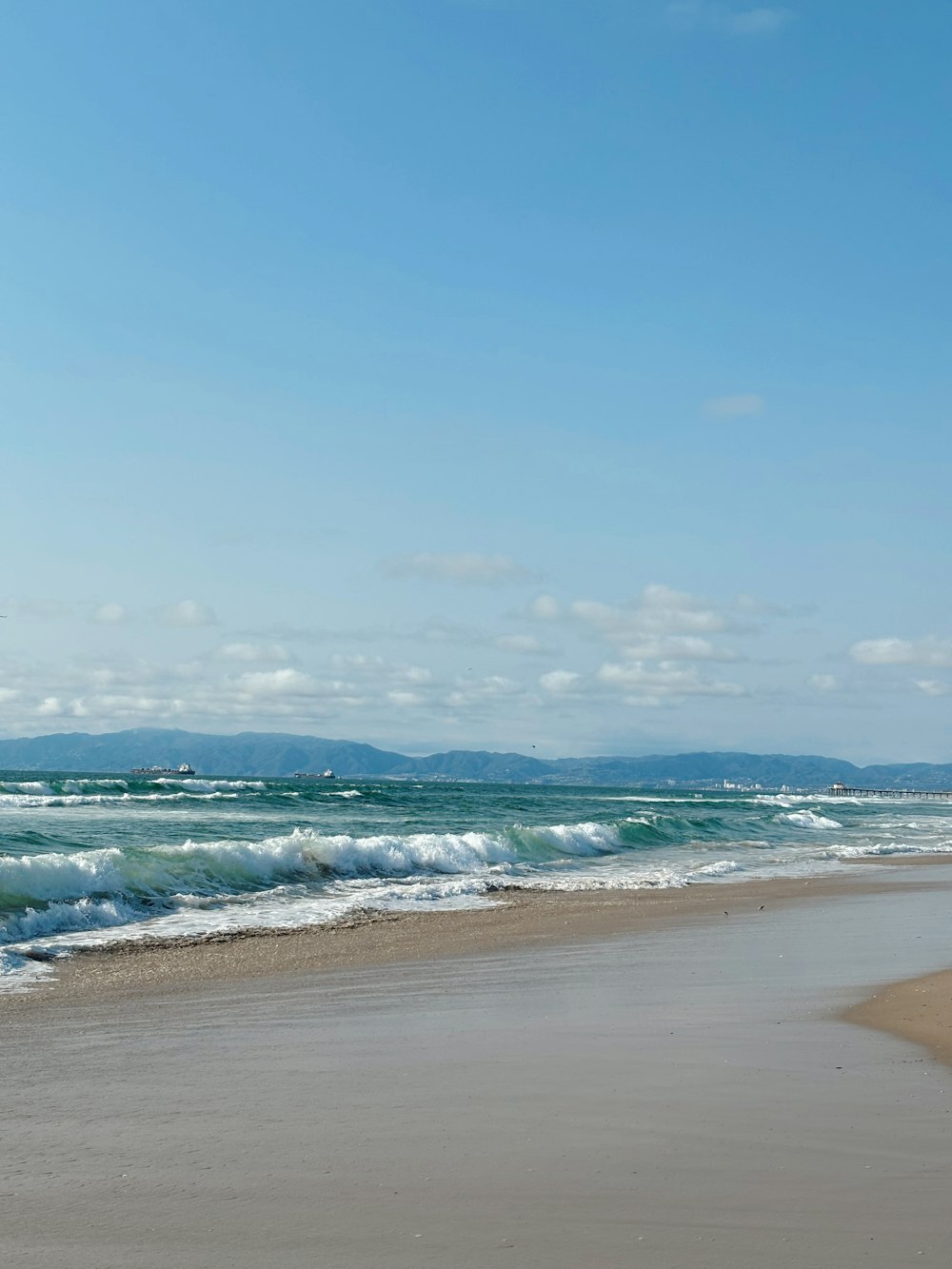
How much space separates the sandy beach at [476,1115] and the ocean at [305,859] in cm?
349

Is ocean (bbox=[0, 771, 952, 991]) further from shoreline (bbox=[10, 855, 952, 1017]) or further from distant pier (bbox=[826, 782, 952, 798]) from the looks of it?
distant pier (bbox=[826, 782, 952, 798])

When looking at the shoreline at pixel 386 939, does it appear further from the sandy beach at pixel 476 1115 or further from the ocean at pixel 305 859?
the ocean at pixel 305 859

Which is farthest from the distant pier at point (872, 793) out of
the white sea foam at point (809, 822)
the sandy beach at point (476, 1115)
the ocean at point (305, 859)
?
the sandy beach at point (476, 1115)

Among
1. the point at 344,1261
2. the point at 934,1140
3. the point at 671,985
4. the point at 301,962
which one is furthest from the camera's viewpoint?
the point at 301,962

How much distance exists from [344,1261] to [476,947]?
972 centimetres

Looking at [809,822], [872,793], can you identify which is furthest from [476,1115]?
[872,793]

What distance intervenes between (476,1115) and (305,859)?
18.3m

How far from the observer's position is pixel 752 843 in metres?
40.7

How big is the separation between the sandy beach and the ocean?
349 cm

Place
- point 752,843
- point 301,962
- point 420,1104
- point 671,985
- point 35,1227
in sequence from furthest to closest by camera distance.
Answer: point 752,843
point 301,962
point 671,985
point 420,1104
point 35,1227

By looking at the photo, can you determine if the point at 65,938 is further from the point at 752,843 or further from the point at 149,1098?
the point at 752,843

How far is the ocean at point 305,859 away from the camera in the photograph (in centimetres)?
1622

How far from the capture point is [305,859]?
24266 millimetres

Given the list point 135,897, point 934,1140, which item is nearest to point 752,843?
point 135,897
